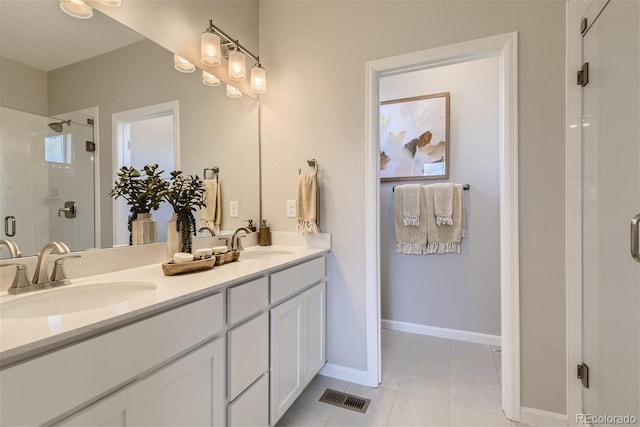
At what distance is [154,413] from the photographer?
0.84 meters

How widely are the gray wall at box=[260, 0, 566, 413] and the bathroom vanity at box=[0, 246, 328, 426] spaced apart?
405mm

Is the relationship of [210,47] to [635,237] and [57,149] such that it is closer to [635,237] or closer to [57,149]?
[57,149]

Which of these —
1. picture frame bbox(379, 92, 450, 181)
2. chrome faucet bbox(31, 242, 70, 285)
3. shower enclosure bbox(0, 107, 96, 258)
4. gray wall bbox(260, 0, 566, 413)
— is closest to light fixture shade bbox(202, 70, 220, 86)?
gray wall bbox(260, 0, 566, 413)

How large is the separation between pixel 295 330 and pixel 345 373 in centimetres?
64

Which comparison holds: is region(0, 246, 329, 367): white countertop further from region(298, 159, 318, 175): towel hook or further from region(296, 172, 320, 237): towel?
region(298, 159, 318, 175): towel hook

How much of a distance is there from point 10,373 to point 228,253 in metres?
0.93

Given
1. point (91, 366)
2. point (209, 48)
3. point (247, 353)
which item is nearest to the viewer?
point (91, 366)

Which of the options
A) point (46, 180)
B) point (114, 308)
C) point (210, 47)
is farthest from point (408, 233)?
point (46, 180)

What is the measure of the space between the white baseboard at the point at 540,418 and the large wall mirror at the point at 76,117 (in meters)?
2.13

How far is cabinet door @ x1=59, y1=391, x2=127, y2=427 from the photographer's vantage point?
0.68 meters

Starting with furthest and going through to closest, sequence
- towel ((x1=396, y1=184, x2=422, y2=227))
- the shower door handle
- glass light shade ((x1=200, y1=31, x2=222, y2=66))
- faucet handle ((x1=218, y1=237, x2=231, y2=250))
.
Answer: towel ((x1=396, y1=184, x2=422, y2=227)) → faucet handle ((x1=218, y1=237, x2=231, y2=250)) → glass light shade ((x1=200, y1=31, x2=222, y2=66)) → the shower door handle

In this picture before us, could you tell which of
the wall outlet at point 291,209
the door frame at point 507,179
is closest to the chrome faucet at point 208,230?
the wall outlet at point 291,209

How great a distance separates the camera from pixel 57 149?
3.67 feet

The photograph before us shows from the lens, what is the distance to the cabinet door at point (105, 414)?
2.22 feet
